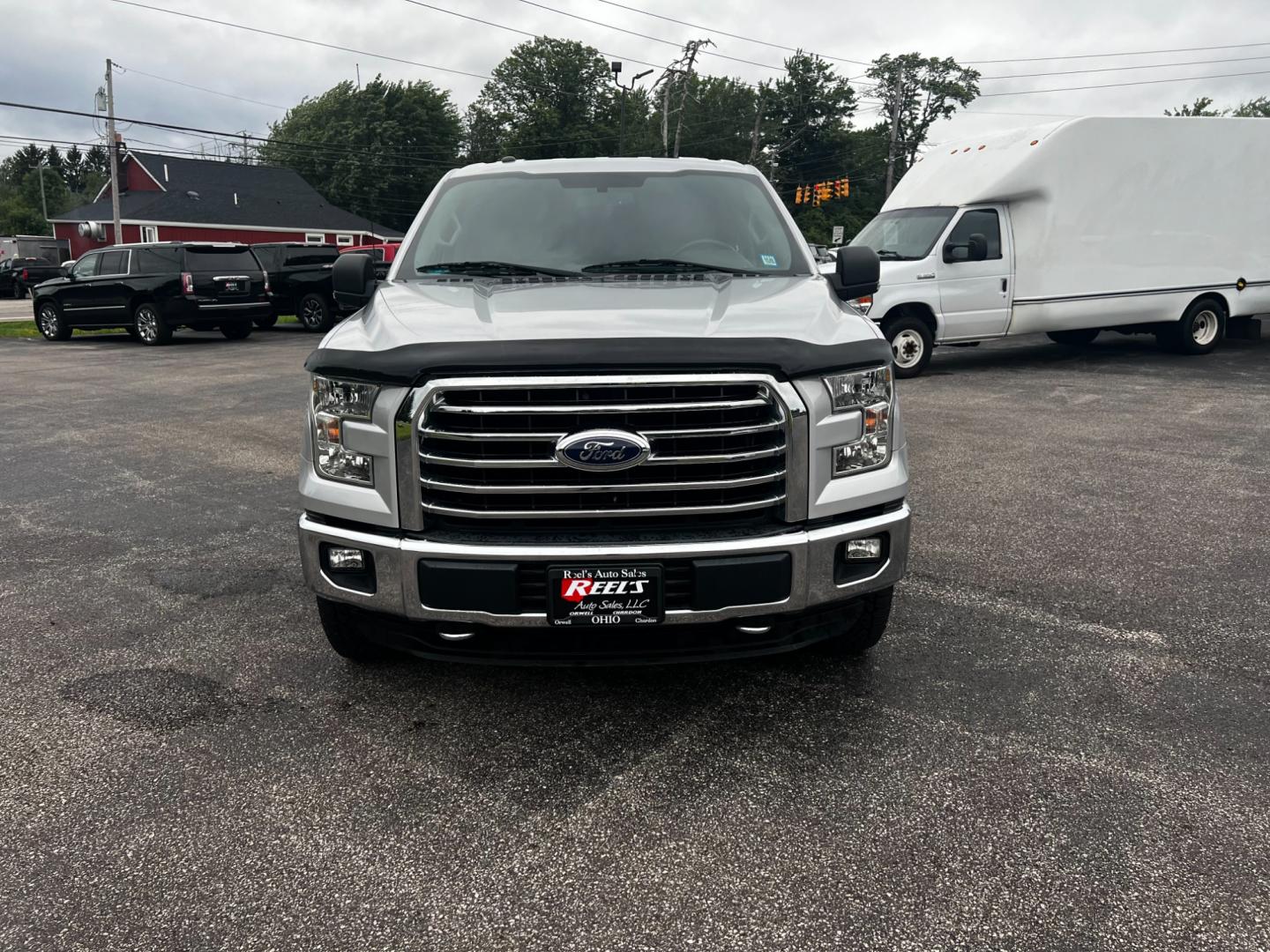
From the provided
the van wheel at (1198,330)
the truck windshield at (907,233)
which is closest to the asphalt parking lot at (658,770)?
the truck windshield at (907,233)

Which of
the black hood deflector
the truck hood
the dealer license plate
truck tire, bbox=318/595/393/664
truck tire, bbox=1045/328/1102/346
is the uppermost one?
the truck hood

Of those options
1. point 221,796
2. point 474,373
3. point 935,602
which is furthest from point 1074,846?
point 221,796

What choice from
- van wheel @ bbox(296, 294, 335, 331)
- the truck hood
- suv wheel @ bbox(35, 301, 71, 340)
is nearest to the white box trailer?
the truck hood

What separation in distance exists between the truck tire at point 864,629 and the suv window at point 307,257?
1947 centimetres

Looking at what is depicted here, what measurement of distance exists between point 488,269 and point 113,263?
1691 centimetres

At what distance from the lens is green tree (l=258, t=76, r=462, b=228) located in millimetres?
66750

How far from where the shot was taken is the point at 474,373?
2754mm

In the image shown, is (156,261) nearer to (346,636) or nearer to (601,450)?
(346,636)

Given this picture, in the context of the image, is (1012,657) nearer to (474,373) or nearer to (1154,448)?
(474,373)

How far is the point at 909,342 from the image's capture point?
38.4 feet

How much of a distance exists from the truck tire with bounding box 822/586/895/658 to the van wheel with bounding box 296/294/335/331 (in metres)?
18.6

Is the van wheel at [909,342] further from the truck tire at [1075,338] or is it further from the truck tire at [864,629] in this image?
the truck tire at [864,629]

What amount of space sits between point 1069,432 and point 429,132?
68.9 m

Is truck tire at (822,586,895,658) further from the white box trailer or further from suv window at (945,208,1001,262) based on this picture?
suv window at (945,208,1001,262)
